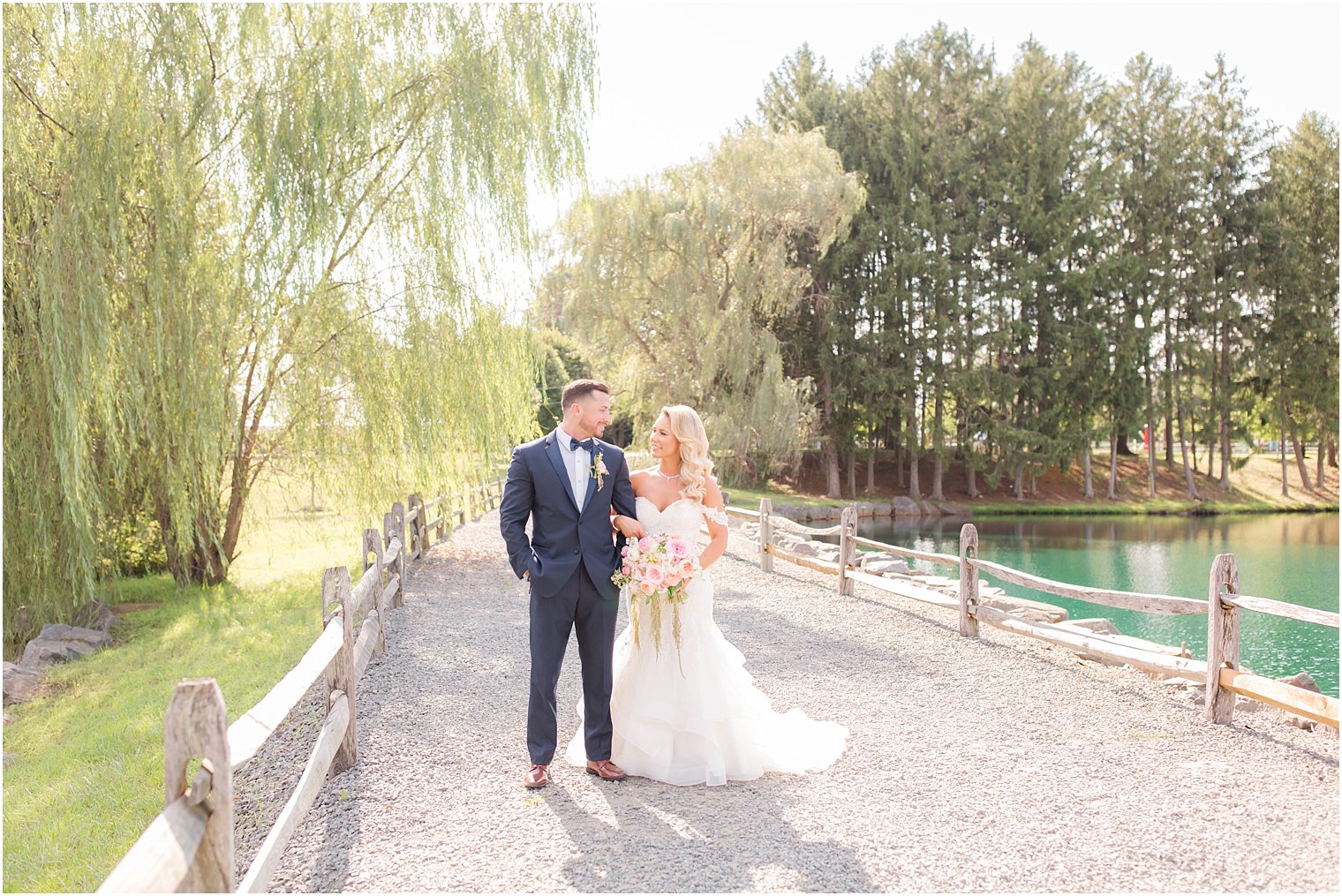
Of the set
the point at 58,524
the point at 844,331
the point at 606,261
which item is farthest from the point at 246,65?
the point at 844,331

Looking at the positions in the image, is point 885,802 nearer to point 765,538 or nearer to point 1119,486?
point 765,538

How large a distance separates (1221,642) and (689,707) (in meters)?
3.21

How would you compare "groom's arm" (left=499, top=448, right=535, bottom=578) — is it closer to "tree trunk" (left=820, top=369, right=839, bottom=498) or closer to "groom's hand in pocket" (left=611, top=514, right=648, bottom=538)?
"groom's hand in pocket" (left=611, top=514, right=648, bottom=538)

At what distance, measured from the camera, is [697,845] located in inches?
139

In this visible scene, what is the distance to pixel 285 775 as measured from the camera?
190 inches

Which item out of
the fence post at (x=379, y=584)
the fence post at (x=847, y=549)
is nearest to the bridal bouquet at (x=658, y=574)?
the fence post at (x=379, y=584)

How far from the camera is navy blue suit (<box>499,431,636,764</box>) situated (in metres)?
4.04

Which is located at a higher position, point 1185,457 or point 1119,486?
point 1185,457

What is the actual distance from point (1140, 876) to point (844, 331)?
2637 cm

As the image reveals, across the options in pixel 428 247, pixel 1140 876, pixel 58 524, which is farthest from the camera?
pixel 428 247

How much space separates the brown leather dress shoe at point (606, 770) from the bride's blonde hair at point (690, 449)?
1.26m

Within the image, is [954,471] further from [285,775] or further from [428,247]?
[285,775]

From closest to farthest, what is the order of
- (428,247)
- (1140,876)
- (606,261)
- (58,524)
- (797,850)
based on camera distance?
(1140,876)
(797,850)
(58,524)
(428,247)
(606,261)

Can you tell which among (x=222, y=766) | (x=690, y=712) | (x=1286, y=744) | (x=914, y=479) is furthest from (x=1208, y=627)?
(x=914, y=479)
